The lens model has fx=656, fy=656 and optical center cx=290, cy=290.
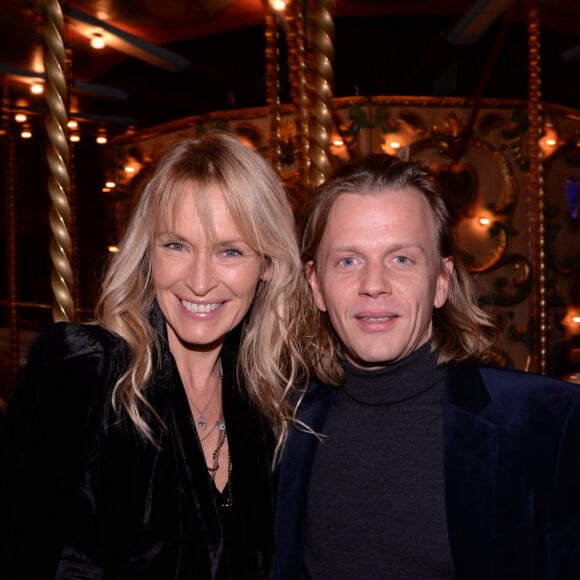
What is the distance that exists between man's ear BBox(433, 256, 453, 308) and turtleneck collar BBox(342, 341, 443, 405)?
5.7 inches

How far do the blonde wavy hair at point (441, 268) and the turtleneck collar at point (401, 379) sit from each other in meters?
0.04

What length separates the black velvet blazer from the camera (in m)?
1.39

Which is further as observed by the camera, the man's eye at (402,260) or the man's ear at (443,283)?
the man's ear at (443,283)

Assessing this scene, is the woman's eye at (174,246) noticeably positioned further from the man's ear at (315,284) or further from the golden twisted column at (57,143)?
the man's ear at (315,284)

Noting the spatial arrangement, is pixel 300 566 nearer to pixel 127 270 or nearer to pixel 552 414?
pixel 552 414

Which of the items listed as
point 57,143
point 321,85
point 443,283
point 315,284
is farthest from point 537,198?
point 57,143

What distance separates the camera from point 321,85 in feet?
5.43

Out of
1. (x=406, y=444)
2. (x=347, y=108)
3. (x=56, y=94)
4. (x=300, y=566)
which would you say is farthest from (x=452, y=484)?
(x=347, y=108)

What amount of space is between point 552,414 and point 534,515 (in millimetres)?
232

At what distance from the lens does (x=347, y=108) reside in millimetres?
5195

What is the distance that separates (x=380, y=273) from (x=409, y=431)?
40 centimetres

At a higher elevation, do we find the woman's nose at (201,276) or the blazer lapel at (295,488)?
the woman's nose at (201,276)

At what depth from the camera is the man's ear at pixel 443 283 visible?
→ 5.89 feet

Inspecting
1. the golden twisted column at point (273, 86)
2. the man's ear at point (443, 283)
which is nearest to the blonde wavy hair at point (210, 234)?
the man's ear at point (443, 283)
